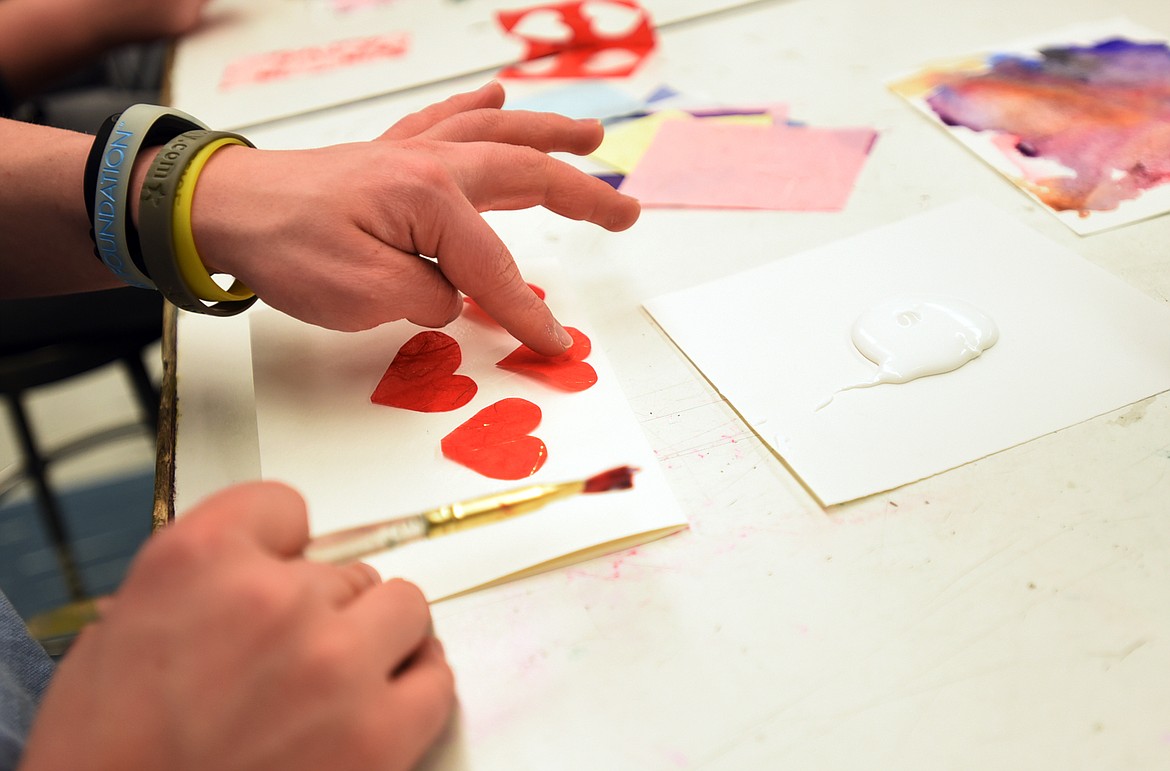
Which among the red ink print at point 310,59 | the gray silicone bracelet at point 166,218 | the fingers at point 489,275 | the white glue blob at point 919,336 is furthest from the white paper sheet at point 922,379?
the red ink print at point 310,59

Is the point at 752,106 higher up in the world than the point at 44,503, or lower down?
higher up

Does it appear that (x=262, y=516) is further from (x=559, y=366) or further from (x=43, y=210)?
(x=43, y=210)

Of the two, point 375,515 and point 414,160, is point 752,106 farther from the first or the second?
point 375,515

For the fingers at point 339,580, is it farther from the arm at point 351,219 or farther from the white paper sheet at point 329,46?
the white paper sheet at point 329,46

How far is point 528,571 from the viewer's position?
0.54 metres

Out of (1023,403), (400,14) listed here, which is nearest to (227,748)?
(1023,403)

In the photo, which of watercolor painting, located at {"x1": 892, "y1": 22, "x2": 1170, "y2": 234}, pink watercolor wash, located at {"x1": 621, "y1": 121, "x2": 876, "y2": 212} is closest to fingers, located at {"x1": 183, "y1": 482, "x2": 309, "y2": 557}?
pink watercolor wash, located at {"x1": 621, "y1": 121, "x2": 876, "y2": 212}

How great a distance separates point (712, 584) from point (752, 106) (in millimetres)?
648

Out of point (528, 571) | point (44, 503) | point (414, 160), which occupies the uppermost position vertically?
point (414, 160)

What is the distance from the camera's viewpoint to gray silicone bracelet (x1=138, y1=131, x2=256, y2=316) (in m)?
0.65

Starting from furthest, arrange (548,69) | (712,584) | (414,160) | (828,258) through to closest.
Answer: (548,69), (828,258), (414,160), (712,584)

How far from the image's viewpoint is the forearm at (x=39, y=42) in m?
1.14

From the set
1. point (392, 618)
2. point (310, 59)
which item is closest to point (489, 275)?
point (392, 618)

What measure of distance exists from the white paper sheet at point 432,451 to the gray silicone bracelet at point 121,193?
0.11 metres
